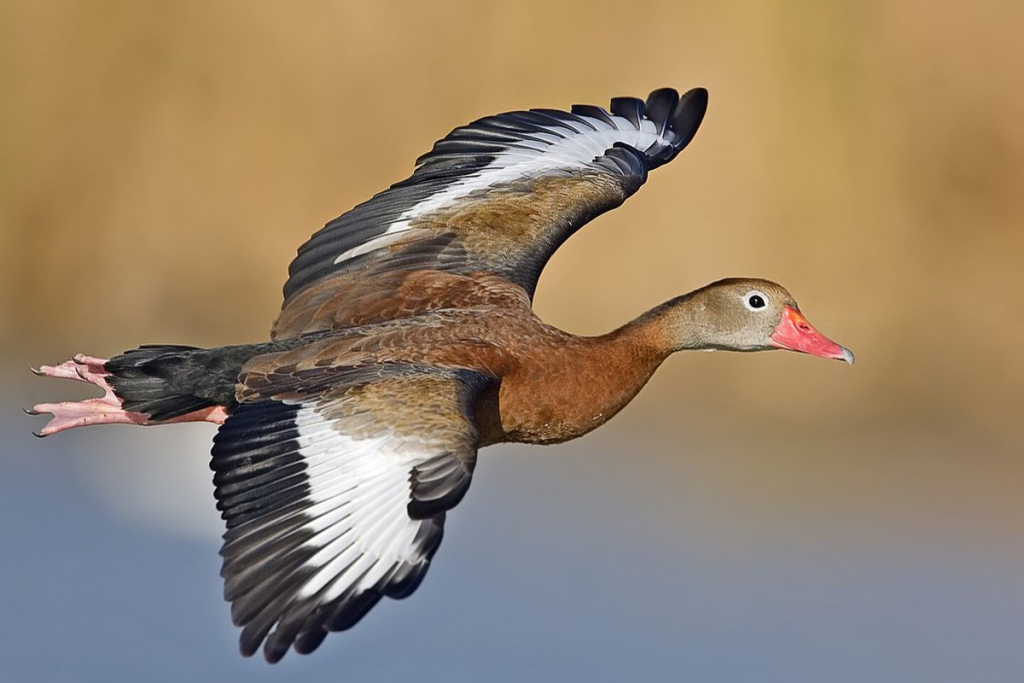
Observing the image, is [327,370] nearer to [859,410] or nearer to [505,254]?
Answer: [505,254]

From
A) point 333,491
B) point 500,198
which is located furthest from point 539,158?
point 333,491

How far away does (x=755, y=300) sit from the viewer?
659 centimetres

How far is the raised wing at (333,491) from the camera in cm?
502

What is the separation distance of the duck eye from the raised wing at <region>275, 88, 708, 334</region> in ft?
2.71

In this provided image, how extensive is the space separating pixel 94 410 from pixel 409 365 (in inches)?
51.5

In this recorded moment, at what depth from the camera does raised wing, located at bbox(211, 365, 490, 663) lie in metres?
5.02

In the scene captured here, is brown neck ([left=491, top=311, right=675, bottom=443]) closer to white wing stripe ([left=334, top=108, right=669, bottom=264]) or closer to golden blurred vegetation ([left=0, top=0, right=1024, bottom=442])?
white wing stripe ([left=334, top=108, right=669, bottom=264])

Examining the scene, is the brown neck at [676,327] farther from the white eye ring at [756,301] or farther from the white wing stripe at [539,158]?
the white wing stripe at [539,158]

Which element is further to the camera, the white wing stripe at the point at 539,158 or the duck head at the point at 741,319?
the white wing stripe at the point at 539,158

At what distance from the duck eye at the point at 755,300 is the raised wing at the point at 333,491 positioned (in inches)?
51.2

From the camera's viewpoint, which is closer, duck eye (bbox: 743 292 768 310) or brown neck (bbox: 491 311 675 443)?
brown neck (bbox: 491 311 675 443)

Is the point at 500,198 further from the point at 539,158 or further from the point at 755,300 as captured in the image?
the point at 755,300

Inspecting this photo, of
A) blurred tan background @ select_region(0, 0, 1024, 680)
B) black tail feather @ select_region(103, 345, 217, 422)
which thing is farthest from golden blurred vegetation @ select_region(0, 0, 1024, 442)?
black tail feather @ select_region(103, 345, 217, 422)

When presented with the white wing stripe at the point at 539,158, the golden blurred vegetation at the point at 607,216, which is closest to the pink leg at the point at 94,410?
the white wing stripe at the point at 539,158
